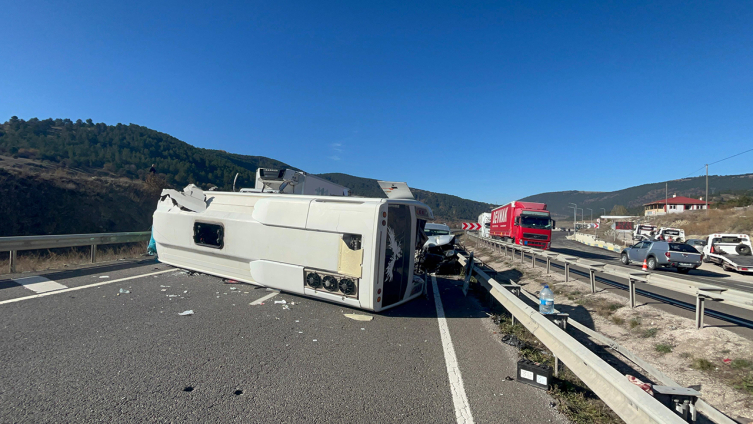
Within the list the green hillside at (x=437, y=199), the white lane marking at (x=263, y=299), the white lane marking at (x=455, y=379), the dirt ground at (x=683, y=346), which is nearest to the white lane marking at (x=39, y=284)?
the white lane marking at (x=263, y=299)

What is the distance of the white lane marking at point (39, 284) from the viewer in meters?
6.21

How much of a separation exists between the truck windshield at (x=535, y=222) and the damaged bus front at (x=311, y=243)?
1864 cm

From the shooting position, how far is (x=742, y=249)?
59.5ft

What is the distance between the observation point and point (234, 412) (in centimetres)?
282

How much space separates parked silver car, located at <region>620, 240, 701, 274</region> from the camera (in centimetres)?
1608

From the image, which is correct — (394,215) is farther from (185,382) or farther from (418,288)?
(185,382)

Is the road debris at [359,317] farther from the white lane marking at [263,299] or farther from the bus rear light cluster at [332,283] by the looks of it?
the white lane marking at [263,299]

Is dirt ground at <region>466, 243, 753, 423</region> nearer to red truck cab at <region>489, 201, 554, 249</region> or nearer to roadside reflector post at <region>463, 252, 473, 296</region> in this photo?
roadside reflector post at <region>463, 252, 473, 296</region>

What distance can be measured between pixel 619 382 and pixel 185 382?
11.9 ft

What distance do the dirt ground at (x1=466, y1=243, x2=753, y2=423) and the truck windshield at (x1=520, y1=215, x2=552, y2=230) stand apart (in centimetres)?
1642

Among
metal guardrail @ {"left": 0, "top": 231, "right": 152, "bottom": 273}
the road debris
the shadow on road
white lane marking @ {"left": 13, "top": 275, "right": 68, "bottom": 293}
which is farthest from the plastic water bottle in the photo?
metal guardrail @ {"left": 0, "top": 231, "right": 152, "bottom": 273}

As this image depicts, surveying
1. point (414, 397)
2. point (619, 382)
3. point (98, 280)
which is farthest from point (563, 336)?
point (98, 280)

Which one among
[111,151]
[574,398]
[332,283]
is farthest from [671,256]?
[111,151]

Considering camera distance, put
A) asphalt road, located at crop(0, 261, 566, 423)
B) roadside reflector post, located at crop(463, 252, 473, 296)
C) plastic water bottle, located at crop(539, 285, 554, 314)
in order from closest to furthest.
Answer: asphalt road, located at crop(0, 261, 566, 423) < plastic water bottle, located at crop(539, 285, 554, 314) < roadside reflector post, located at crop(463, 252, 473, 296)
